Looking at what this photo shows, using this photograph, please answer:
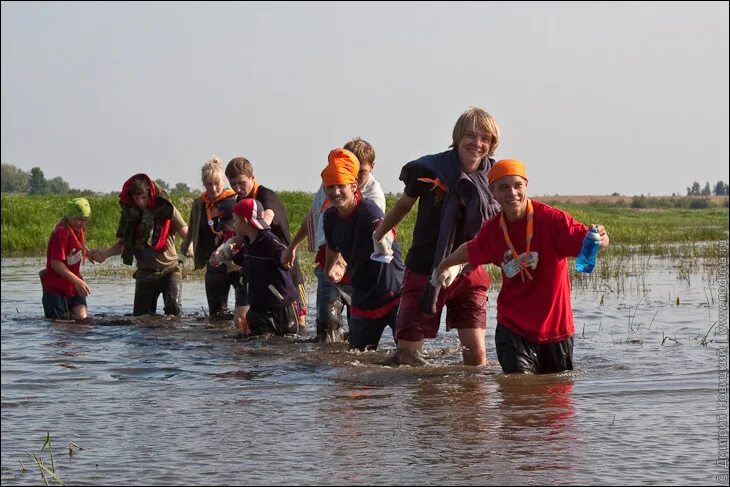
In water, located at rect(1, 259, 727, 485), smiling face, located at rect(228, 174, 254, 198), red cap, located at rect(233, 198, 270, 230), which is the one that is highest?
smiling face, located at rect(228, 174, 254, 198)

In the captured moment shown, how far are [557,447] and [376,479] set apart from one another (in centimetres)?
106

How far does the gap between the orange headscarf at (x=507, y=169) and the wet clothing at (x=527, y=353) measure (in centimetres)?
98

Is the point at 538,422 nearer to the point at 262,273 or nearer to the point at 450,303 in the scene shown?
the point at 450,303

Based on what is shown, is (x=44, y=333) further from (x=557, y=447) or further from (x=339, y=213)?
(x=557, y=447)

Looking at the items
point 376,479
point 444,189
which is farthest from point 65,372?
point 376,479

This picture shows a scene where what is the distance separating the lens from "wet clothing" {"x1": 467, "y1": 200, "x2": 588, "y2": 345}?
22.7ft

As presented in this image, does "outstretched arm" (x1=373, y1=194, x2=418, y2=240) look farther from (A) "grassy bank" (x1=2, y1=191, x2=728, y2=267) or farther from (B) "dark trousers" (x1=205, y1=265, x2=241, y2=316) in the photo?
(A) "grassy bank" (x1=2, y1=191, x2=728, y2=267)

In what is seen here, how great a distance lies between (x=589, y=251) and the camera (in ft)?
21.8

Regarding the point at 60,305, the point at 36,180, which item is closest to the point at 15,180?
the point at 36,180

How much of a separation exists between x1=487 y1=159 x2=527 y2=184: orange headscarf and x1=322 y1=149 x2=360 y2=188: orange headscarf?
1851 mm

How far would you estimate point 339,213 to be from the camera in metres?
8.92

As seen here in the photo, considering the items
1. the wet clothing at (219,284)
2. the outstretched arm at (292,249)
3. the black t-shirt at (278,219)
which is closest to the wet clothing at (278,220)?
the black t-shirt at (278,219)

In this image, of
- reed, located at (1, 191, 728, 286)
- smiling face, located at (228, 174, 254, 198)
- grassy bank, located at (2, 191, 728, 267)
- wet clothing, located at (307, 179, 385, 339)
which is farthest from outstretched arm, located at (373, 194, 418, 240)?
grassy bank, located at (2, 191, 728, 267)

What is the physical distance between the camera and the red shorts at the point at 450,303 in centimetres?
791
